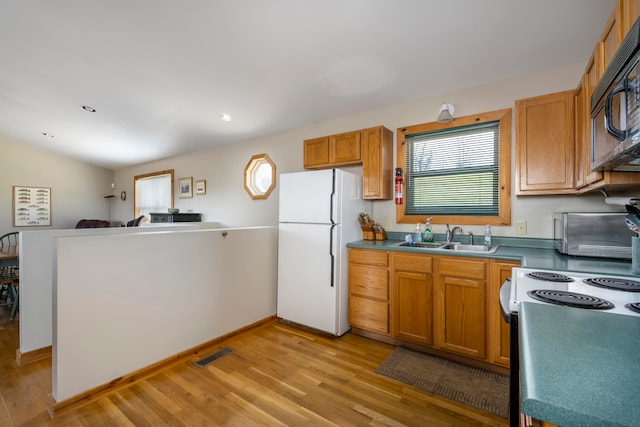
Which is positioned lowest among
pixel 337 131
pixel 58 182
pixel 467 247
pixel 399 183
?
pixel 467 247

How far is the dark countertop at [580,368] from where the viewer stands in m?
0.42

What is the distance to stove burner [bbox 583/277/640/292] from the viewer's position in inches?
46.0

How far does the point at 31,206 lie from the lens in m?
6.30

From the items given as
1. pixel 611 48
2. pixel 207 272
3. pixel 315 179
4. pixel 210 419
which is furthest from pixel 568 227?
pixel 207 272

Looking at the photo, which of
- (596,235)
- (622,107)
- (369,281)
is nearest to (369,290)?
(369,281)

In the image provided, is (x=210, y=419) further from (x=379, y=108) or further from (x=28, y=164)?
(x=28, y=164)

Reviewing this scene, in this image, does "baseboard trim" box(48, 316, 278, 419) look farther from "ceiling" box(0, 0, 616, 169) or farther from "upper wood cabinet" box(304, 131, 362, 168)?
"ceiling" box(0, 0, 616, 169)

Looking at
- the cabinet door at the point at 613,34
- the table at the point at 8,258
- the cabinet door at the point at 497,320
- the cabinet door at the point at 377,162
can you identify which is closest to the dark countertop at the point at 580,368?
the cabinet door at the point at 613,34

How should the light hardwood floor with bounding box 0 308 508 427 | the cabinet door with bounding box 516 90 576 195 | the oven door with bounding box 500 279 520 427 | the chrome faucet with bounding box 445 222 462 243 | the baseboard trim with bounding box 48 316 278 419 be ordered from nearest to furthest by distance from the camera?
the oven door with bounding box 500 279 520 427 → the light hardwood floor with bounding box 0 308 508 427 → the baseboard trim with bounding box 48 316 278 419 → the cabinet door with bounding box 516 90 576 195 → the chrome faucet with bounding box 445 222 462 243

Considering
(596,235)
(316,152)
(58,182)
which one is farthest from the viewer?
(58,182)

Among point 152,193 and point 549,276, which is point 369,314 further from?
point 152,193

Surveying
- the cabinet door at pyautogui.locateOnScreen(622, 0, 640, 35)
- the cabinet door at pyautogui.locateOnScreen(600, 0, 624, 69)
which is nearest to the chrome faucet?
the cabinet door at pyautogui.locateOnScreen(600, 0, 624, 69)

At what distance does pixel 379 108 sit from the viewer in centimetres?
331

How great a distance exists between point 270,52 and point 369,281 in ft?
7.47
